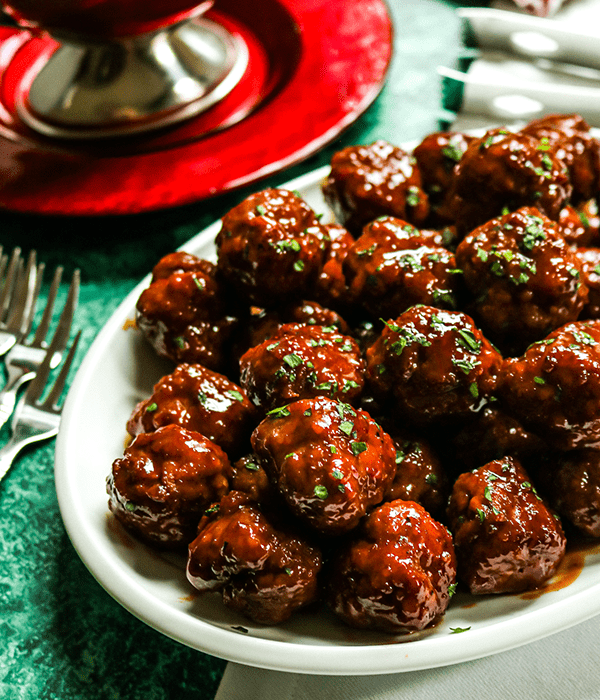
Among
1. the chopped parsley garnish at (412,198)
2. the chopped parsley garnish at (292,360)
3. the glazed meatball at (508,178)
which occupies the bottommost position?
the chopped parsley garnish at (292,360)

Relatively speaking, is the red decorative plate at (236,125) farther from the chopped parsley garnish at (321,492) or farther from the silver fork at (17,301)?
the chopped parsley garnish at (321,492)

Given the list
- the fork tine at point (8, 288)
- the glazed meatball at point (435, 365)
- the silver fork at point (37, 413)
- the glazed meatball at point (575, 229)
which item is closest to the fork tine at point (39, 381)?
the silver fork at point (37, 413)

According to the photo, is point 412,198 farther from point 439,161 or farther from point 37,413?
point 37,413

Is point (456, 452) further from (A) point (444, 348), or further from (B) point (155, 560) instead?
(B) point (155, 560)

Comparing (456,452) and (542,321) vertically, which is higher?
(542,321)

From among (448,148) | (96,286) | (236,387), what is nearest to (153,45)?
(96,286)

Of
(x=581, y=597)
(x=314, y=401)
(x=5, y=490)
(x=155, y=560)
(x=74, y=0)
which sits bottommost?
(x=5, y=490)

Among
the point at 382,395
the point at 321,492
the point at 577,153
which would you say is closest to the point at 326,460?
the point at 321,492
